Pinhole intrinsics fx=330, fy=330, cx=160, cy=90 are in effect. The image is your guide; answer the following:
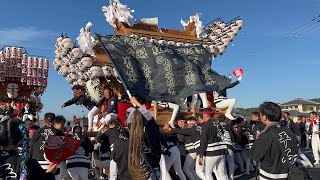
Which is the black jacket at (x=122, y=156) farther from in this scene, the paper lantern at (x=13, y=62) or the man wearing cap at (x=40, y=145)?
the paper lantern at (x=13, y=62)

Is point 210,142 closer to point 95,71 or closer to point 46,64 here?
point 95,71

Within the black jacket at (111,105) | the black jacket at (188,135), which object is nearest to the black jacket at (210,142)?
the black jacket at (188,135)

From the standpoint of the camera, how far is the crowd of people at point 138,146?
9.48 ft

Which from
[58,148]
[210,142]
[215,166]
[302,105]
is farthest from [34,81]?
[302,105]

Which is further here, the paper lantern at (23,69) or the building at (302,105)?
the building at (302,105)

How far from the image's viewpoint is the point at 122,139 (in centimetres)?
507

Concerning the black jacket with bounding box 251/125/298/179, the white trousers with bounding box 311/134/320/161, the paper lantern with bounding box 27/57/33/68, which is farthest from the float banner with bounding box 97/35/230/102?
the paper lantern with bounding box 27/57/33/68

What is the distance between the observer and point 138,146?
421cm

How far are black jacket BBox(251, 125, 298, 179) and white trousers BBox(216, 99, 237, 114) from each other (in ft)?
23.7

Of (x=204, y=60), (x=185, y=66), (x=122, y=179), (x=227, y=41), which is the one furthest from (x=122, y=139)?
(x=227, y=41)

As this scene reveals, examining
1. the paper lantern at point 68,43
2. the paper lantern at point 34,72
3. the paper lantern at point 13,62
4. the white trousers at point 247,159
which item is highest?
the paper lantern at point 13,62

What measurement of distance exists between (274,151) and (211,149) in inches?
122

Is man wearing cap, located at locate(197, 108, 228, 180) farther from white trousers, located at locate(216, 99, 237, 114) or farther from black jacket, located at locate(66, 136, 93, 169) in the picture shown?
white trousers, located at locate(216, 99, 237, 114)

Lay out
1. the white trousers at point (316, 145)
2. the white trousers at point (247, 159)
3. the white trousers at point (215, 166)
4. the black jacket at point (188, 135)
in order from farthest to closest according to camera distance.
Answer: the white trousers at point (316, 145), the white trousers at point (247, 159), the black jacket at point (188, 135), the white trousers at point (215, 166)
